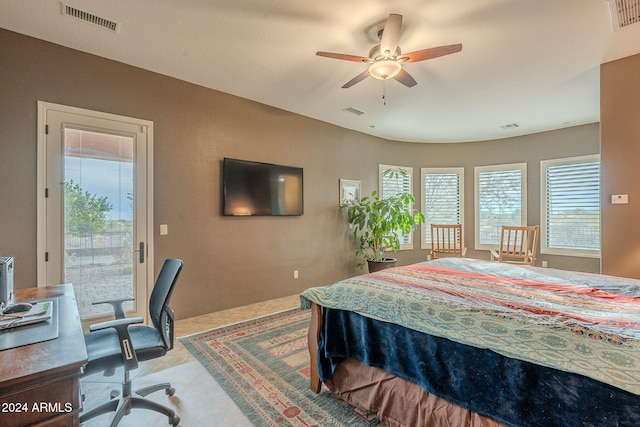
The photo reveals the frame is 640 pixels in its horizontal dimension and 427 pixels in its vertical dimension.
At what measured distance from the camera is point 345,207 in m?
5.33

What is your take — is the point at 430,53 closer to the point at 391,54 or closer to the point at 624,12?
the point at 391,54

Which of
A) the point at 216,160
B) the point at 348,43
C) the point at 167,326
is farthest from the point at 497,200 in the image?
the point at 167,326

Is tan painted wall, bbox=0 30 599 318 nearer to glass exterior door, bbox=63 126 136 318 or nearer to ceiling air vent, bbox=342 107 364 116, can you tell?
glass exterior door, bbox=63 126 136 318

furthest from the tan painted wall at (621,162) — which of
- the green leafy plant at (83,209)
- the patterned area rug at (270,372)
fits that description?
the green leafy plant at (83,209)

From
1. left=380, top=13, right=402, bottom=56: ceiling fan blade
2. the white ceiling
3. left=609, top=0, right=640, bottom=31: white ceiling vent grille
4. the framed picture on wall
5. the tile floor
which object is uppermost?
the white ceiling

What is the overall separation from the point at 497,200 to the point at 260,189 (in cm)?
460

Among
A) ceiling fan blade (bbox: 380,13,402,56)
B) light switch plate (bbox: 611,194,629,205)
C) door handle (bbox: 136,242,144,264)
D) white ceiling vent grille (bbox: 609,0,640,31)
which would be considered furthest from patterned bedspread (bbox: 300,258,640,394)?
door handle (bbox: 136,242,144,264)

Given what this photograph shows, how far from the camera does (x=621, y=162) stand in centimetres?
292

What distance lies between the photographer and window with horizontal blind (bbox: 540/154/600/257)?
4.83 m

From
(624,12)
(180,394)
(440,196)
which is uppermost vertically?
(624,12)

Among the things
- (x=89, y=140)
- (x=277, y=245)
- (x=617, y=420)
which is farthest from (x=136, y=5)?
(x=617, y=420)

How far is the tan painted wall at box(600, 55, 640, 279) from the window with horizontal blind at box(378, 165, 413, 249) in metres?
3.13

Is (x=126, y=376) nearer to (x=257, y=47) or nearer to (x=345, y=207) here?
(x=257, y=47)

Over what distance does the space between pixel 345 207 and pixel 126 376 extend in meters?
3.99
